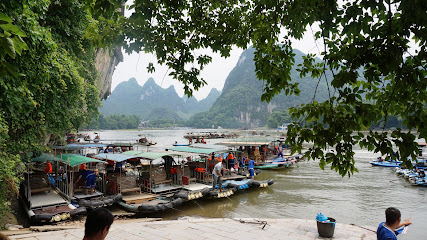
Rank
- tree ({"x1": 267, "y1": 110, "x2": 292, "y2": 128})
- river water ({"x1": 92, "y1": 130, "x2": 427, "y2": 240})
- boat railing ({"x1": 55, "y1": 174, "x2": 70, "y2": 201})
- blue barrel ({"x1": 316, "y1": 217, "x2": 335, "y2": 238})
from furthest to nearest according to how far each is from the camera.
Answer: tree ({"x1": 267, "y1": 110, "x2": 292, "y2": 128}) < river water ({"x1": 92, "y1": 130, "x2": 427, "y2": 240}) < boat railing ({"x1": 55, "y1": 174, "x2": 70, "y2": 201}) < blue barrel ({"x1": 316, "y1": 217, "x2": 335, "y2": 238})

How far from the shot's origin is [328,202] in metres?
13.8

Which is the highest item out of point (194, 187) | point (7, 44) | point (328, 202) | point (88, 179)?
point (7, 44)

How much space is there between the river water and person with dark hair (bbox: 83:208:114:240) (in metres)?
8.97

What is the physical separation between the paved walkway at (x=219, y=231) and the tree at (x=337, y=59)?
4.20 meters

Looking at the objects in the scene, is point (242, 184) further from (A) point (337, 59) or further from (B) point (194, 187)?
(A) point (337, 59)

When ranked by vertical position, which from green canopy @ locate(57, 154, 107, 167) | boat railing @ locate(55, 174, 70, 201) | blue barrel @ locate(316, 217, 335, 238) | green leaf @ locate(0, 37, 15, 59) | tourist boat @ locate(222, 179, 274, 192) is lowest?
tourist boat @ locate(222, 179, 274, 192)

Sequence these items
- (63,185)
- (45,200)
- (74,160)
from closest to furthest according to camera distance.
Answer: (45,200)
(74,160)
(63,185)

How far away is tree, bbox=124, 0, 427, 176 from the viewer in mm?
2945

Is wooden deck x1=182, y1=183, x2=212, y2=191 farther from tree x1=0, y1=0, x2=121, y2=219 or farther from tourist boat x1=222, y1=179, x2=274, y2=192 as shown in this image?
tree x1=0, y1=0, x2=121, y2=219

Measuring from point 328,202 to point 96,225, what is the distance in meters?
13.6

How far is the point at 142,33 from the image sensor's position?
4.29 m

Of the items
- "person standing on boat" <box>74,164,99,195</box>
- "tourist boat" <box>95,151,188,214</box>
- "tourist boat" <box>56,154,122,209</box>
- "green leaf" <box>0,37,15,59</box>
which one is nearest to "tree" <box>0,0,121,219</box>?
"green leaf" <box>0,37,15,59</box>

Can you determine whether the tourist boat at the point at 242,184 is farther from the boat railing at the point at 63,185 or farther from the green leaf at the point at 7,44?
the green leaf at the point at 7,44

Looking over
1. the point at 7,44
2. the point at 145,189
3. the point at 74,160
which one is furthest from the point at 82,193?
the point at 7,44
